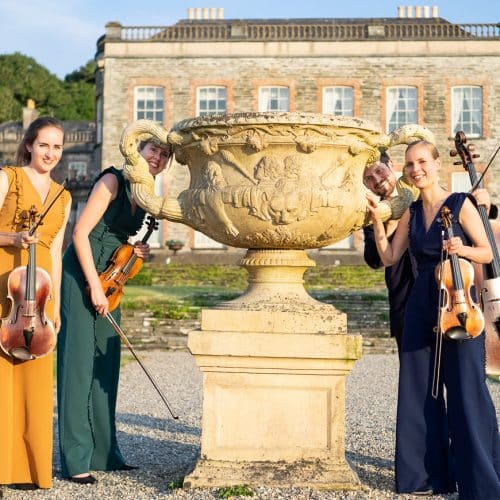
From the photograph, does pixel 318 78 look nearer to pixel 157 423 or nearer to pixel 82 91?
pixel 157 423

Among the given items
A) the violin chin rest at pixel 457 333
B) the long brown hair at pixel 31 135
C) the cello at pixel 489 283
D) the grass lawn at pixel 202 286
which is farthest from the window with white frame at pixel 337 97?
the violin chin rest at pixel 457 333

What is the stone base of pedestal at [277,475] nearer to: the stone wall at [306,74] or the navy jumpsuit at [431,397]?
the navy jumpsuit at [431,397]

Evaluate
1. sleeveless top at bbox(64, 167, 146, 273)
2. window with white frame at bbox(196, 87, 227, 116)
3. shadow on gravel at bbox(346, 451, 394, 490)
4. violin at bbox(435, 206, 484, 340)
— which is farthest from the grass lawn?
violin at bbox(435, 206, 484, 340)

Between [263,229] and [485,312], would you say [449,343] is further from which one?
[263,229]

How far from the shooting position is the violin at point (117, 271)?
13.8ft

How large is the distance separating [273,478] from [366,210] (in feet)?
4.58

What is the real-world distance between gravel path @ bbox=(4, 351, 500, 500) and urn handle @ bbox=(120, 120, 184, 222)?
1.31 m

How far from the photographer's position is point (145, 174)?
163 inches

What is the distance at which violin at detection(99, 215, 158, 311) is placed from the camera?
420cm

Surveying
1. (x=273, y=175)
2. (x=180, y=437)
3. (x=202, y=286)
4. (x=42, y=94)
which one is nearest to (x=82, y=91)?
(x=42, y=94)

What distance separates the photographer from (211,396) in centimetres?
392

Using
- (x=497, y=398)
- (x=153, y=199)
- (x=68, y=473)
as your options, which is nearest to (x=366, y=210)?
(x=153, y=199)

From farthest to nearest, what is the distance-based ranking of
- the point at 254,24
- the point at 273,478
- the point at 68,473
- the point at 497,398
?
1. the point at 254,24
2. the point at 497,398
3. the point at 68,473
4. the point at 273,478

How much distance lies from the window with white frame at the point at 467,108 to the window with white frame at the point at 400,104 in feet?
4.21
